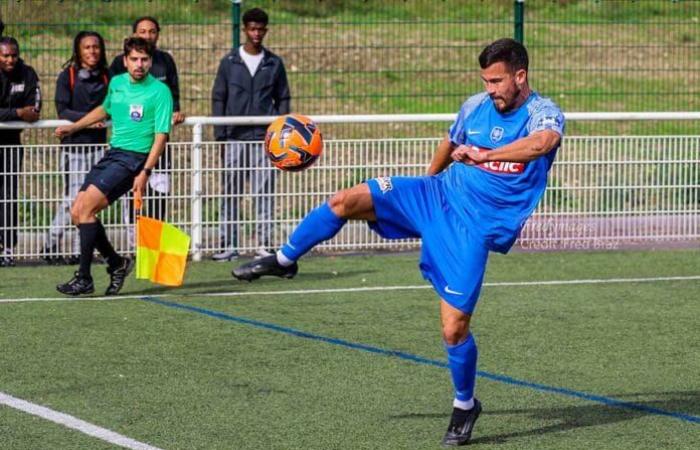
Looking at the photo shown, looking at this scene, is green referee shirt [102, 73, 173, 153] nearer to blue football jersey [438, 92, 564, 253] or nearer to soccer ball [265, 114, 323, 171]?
soccer ball [265, 114, 323, 171]

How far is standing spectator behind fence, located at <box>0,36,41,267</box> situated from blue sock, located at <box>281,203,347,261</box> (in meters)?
6.19

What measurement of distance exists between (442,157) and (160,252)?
4.61 meters

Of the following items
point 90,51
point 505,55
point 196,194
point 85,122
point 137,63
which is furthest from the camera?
point 196,194

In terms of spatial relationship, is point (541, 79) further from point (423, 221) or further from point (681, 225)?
point (423, 221)

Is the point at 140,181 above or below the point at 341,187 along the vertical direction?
above

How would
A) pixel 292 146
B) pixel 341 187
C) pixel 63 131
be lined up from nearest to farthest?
pixel 292 146
pixel 63 131
pixel 341 187

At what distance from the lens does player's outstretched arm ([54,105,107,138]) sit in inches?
473

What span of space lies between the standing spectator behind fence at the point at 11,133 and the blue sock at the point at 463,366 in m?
6.98

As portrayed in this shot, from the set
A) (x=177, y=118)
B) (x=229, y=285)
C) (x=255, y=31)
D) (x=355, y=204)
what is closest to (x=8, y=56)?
(x=177, y=118)

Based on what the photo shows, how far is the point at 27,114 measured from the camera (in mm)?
13133

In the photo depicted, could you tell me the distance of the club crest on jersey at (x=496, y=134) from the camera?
23.8 feet

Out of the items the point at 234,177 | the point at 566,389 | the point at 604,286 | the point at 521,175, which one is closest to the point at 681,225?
the point at 604,286

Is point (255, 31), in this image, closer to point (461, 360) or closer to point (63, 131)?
point (63, 131)

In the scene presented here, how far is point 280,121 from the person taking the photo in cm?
888
